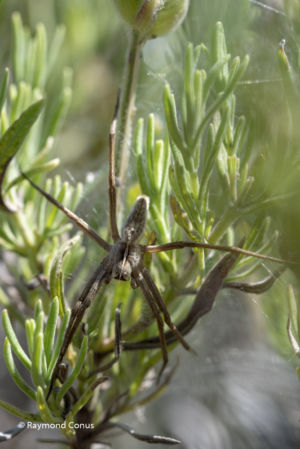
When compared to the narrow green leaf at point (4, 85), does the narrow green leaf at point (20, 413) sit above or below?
below

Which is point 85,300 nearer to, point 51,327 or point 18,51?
point 51,327

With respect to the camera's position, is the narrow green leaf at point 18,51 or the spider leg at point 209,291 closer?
the spider leg at point 209,291

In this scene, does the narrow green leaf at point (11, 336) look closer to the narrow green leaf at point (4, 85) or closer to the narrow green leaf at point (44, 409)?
the narrow green leaf at point (44, 409)

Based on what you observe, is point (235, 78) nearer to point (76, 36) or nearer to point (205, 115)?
point (205, 115)

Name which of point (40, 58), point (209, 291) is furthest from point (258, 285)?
point (40, 58)

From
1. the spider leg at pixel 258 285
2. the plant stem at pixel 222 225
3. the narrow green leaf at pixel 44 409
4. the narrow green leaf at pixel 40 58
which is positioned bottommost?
the spider leg at pixel 258 285

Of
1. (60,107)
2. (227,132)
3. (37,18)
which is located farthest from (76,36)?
(227,132)

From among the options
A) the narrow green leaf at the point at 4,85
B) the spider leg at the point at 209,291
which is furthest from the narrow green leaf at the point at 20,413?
the narrow green leaf at the point at 4,85
